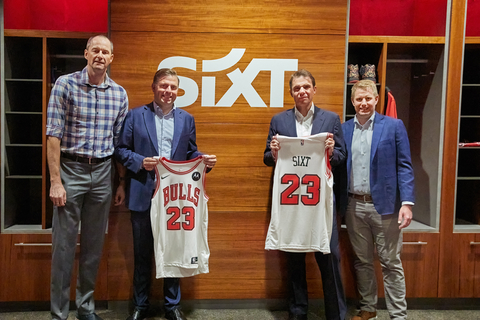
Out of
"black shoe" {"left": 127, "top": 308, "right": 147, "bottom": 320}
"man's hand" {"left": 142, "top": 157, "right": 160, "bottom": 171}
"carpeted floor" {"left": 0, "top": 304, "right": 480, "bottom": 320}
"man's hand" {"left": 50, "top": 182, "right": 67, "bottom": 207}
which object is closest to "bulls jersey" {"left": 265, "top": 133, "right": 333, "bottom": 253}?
"carpeted floor" {"left": 0, "top": 304, "right": 480, "bottom": 320}

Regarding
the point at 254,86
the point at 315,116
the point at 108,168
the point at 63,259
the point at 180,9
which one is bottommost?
the point at 63,259

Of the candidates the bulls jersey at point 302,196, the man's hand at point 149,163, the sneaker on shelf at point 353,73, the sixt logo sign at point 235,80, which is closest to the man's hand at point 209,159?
the man's hand at point 149,163

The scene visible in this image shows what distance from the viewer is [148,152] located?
254 cm

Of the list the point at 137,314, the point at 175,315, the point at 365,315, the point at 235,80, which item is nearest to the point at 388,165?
the point at 365,315

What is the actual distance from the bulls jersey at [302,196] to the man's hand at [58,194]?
1.36 metres

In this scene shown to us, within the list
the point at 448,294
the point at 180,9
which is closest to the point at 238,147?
the point at 180,9

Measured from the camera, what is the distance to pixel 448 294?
3008 millimetres

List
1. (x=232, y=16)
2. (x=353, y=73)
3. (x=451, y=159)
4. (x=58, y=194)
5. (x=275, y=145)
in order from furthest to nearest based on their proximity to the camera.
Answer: (x=353, y=73) → (x=451, y=159) → (x=232, y=16) → (x=275, y=145) → (x=58, y=194)

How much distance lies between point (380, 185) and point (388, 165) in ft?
0.47

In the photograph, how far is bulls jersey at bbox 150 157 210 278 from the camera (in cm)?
249

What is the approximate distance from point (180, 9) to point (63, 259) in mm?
1949

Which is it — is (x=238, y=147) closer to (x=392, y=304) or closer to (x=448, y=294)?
(x=392, y=304)

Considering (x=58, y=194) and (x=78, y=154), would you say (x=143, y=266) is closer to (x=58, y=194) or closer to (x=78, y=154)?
(x=58, y=194)

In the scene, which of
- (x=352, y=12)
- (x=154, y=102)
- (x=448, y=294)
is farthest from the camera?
(x=352, y=12)
